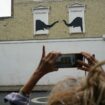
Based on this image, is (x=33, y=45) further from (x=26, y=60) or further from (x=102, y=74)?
(x=102, y=74)

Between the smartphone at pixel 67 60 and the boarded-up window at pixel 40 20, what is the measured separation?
21.1 m

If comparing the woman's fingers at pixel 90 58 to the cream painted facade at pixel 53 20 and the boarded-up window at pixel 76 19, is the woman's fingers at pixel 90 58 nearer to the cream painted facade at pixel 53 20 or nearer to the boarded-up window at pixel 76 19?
the cream painted facade at pixel 53 20

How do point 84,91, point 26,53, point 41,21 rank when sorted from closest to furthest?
point 84,91 < point 26,53 < point 41,21

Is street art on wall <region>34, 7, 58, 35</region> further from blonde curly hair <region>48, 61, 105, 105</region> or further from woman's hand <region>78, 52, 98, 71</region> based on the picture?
blonde curly hair <region>48, 61, 105, 105</region>

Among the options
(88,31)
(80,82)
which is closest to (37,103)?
(88,31)

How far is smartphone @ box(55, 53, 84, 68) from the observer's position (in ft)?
4.86

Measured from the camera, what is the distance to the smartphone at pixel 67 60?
1.48m

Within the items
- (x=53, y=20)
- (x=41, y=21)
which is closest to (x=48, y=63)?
(x=53, y=20)

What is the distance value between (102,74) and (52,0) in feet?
71.9

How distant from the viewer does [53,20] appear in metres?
22.7

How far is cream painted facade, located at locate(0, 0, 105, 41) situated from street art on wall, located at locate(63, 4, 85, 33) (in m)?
0.20

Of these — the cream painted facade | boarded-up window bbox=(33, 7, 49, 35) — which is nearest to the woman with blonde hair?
the cream painted facade

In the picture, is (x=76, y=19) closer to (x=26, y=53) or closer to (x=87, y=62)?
(x=26, y=53)

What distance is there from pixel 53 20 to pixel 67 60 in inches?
836
